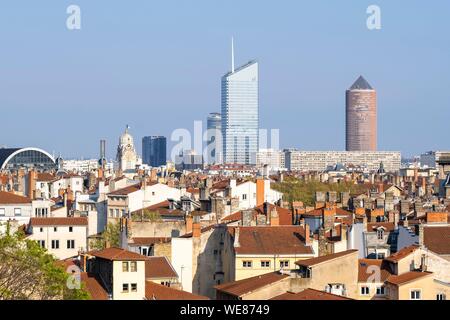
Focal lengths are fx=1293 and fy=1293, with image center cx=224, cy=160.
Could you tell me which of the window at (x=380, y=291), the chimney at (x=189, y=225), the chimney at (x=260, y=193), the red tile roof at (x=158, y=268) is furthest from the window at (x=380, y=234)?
the chimney at (x=260, y=193)

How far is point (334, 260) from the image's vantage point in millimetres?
33469

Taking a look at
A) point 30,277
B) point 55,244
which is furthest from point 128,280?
point 55,244

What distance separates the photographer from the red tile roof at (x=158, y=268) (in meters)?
36.1

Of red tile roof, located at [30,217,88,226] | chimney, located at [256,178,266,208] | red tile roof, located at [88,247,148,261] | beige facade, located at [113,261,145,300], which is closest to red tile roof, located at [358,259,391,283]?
red tile roof, located at [88,247,148,261]

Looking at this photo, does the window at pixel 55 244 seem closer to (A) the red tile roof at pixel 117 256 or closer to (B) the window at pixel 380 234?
(B) the window at pixel 380 234

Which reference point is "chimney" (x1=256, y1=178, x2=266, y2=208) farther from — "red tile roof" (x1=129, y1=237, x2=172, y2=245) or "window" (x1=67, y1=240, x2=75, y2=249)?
"red tile roof" (x1=129, y1=237, x2=172, y2=245)

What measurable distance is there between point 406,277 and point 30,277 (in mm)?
12105

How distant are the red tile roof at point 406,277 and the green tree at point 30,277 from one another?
10.0m

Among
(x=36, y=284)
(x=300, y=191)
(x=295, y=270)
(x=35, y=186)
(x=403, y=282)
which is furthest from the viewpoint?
(x=300, y=191)
